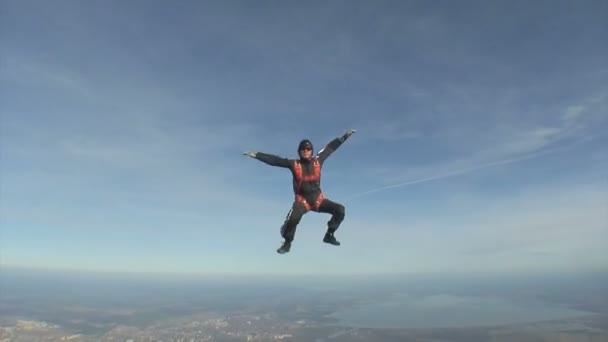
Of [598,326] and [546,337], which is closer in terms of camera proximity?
[546,337]

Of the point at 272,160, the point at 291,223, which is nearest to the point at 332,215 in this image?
the point at 291,223

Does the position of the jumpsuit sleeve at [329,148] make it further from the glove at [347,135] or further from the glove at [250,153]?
the glove at [250,153]

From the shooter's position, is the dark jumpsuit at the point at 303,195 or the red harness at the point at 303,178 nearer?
the dark jumpsuit at the point at 303,195

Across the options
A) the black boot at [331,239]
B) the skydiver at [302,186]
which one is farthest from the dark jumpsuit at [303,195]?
the black boot at [331,239]

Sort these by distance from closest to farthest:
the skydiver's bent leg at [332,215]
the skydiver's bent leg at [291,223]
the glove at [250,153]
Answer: the glove at [250,153], the skydiver's bent leg at [291,223], the skydiver's bent leg at [332,215]

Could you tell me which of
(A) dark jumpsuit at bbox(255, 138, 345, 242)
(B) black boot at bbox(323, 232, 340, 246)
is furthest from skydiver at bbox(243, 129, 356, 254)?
(B) black boot at bbox(323, 232, 340, 246)

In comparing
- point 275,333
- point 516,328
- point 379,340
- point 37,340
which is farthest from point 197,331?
point 516,328

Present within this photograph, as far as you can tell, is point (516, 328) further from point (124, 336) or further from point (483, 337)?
point (124, 336)

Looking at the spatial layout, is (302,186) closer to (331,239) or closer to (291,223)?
→ (291,223)
